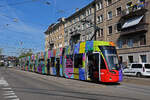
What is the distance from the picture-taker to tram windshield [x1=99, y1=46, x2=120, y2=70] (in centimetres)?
1220

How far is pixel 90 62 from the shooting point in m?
13.6

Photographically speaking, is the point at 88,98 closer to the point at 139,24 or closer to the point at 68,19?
the point at 139,24

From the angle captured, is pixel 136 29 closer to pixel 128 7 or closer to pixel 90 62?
pixel 128 7

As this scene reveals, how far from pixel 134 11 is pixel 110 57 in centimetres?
1810

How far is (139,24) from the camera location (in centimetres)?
2742

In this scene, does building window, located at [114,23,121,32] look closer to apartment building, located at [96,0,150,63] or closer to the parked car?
apartment building, located at [96,0,150,63]

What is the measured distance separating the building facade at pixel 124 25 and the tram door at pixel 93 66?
11497mm

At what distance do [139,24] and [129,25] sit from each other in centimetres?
180

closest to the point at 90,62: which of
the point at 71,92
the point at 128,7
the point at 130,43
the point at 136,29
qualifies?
the point at 71,92

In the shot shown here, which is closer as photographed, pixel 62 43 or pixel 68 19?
pixel 68 19

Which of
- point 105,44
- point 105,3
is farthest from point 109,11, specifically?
point 105,44

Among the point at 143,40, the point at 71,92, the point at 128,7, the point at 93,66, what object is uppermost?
the point at 128,7

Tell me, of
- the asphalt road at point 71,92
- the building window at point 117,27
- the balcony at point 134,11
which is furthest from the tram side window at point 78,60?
the building window at point 117,27

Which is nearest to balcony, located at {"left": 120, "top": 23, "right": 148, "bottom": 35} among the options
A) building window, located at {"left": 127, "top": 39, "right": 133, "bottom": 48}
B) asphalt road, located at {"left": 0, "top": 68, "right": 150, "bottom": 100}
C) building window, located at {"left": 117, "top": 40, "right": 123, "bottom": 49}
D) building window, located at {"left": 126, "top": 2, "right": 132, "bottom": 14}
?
building window, located at {"left": 127, "top": 39, "right": 133, "bottom": 48}
